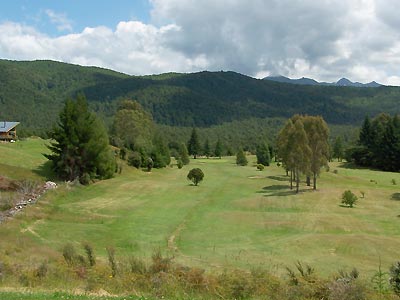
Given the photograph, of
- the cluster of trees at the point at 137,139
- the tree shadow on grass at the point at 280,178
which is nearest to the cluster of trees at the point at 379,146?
the tree shadow on grass at the point at 280,178

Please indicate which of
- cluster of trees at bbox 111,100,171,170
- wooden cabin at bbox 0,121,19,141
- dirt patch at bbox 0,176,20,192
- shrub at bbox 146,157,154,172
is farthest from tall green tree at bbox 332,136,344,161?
dirt patch at bbox 0,176,20,192

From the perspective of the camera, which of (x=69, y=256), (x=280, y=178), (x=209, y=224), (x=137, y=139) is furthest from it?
(x=137, y=139)

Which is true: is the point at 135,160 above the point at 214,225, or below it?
above

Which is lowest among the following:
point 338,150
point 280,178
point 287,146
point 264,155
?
point 280,178

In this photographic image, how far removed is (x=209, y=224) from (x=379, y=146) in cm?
6805

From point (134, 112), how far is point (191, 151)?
44.7 metres

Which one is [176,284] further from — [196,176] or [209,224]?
[196,176]

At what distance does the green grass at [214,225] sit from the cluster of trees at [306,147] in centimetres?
292

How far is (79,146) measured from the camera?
55.9 m

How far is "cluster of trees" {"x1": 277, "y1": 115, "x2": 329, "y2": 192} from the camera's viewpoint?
179ft

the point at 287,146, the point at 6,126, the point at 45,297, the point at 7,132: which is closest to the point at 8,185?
the point at 287,146

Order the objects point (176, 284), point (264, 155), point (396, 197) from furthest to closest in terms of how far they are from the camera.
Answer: point (264, 155)
point (396, 197)
point (176, 284)

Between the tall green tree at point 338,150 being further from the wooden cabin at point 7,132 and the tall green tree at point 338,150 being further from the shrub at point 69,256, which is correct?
the shrub at point 69,256

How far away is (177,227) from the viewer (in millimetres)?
34688
